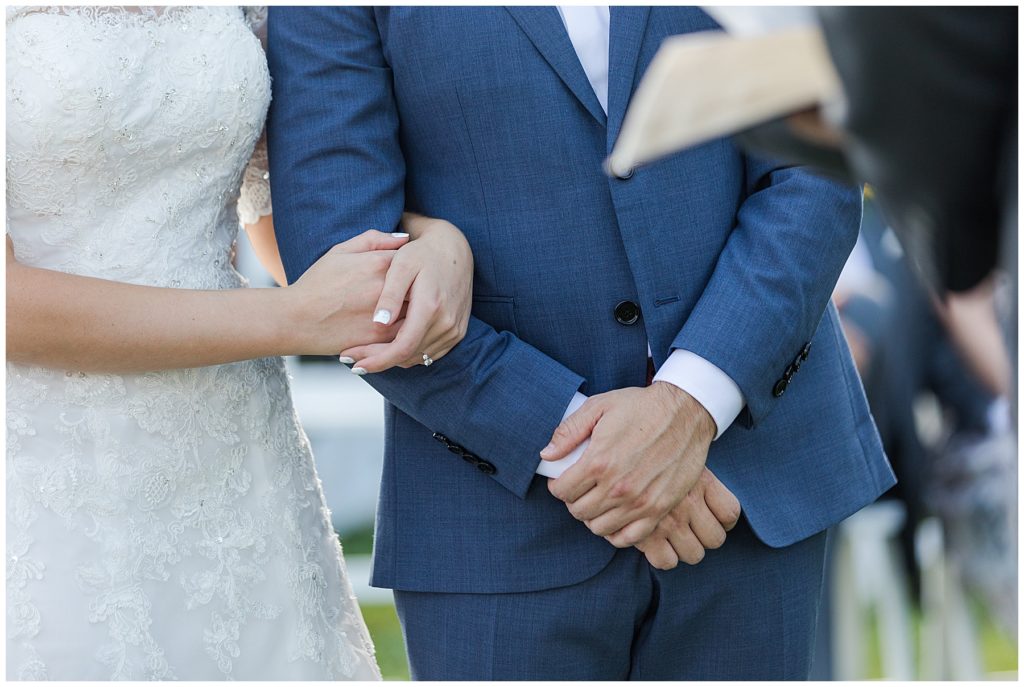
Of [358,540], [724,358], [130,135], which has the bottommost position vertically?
[358,540]

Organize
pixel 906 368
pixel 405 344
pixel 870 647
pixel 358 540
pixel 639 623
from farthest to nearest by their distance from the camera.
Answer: pixel 358 540 → pixel 870 647 → pixel 906 368 → pixel 639 623 → pixel 405 344

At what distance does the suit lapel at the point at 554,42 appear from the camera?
5.44ft

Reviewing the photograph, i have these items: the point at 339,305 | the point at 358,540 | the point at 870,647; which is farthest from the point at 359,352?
the point at 358,540

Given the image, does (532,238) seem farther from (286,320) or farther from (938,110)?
(938,110)

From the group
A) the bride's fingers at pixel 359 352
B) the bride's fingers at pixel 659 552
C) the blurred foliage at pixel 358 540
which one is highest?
the bride's fingers at pixel 359 352

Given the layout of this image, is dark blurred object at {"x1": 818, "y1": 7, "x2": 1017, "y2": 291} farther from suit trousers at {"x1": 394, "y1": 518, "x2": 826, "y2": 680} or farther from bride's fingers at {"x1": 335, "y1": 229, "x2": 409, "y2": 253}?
suit trousers at {"x1": 394, "y1": 518, "x2": 826, "y2": 680}

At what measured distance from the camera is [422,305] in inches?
62.2

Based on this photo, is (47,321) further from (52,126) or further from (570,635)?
(570,635)

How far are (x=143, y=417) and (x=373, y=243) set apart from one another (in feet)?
1.41

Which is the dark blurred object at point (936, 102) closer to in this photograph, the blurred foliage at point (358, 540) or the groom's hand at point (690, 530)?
the groom's hand at point (690, 530)

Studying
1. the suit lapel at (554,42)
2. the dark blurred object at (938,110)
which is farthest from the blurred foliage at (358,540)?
the dark blurred object at (938,110)

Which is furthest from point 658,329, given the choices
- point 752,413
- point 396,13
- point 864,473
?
point 396,13

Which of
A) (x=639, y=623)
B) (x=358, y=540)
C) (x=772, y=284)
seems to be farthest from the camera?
(x=358, y=540)

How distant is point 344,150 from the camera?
1702 mm
